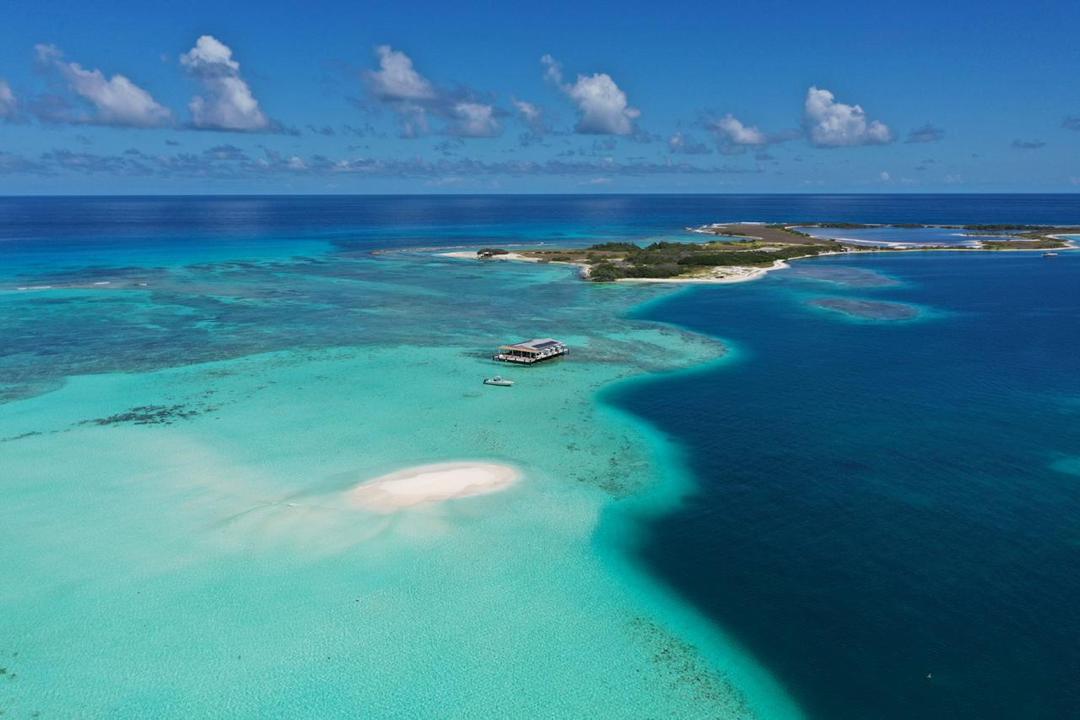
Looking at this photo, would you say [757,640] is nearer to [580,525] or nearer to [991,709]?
[991,709]

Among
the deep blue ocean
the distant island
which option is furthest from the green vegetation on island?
the deep blue ocean

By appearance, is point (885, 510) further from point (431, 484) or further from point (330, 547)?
point (330, 547)

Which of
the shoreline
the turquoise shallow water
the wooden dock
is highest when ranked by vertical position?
the shoreline

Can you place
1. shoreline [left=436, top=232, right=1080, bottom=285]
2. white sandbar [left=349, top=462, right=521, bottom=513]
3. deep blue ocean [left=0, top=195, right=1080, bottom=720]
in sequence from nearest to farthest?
deep blue ocean [left=0, top=195, right=1080, bottom=720] → white sandbar [left=349, top=462, right=521, bottom=513] → shoreline [left=436, top=232, right=1080, bottom=285]

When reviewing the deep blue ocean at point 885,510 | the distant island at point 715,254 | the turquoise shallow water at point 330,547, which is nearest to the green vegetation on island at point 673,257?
the distant island at point 715,254

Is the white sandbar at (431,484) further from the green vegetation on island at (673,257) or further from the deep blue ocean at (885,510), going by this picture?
the green vegetation on island at (673,257)

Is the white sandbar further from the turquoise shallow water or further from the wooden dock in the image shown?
the wooden dock

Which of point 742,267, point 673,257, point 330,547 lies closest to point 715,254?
point 742,267
